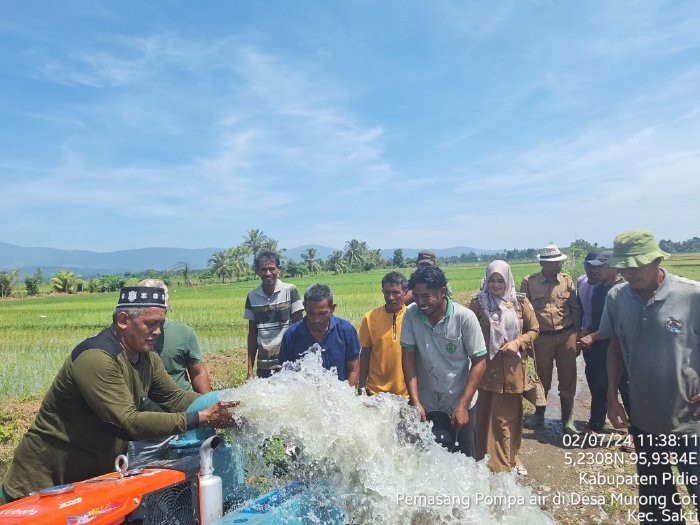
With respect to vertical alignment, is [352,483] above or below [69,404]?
below

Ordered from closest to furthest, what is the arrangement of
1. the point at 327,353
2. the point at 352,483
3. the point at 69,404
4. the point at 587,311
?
1. the point at 352,483
2. the point at 69,404
3. the point at 327,353
4. the point at 587,311

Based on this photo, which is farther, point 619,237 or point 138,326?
point 619,237

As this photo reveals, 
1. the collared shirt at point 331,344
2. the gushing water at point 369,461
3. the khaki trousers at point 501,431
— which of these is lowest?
the khaki trousers at point 501,431

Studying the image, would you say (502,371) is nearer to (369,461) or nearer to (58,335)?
(369,461)

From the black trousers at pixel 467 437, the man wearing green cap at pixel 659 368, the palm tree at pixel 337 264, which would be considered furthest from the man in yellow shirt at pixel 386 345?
the palm tree at pixel 337 264

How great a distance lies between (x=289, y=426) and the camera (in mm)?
2111

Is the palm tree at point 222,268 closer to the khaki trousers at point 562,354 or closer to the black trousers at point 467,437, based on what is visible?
the khaki trousers at point 562,354

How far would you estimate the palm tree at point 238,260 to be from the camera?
60719 mm

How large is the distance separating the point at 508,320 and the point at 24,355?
38.7 feet

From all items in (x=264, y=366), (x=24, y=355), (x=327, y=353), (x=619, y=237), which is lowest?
(x=24, y=355)

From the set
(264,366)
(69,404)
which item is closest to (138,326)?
(69,404)

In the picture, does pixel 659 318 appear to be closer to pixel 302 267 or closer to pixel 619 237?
pixel 619 237

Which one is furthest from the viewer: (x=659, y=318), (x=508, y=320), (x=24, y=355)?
(x=24, y=355)

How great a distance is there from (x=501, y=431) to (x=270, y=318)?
2.27 meters
